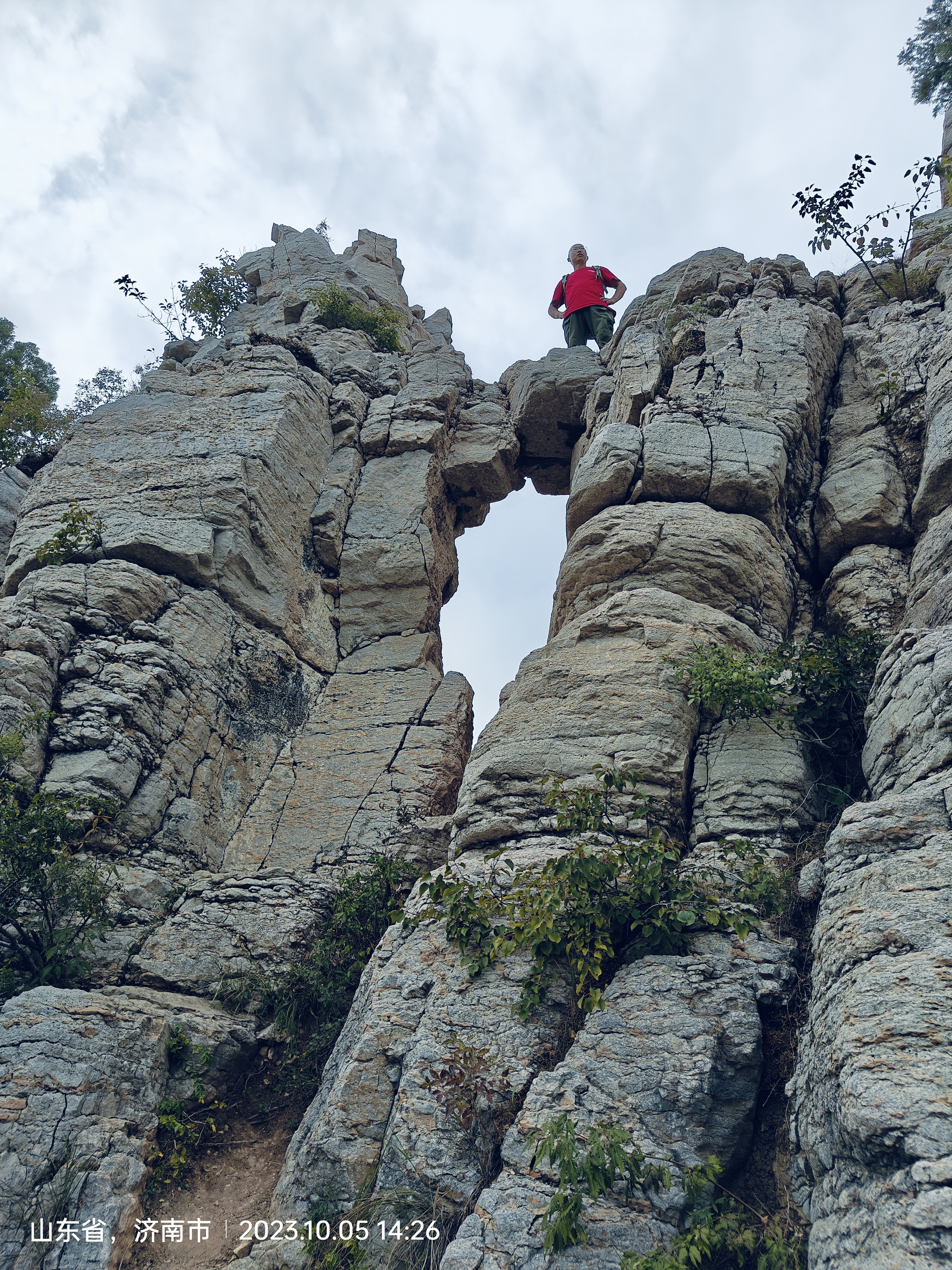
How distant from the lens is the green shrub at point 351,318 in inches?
654

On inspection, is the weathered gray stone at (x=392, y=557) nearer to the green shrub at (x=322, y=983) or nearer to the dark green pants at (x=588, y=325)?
the green shrub at (x=322, y=983)

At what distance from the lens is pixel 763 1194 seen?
557cm

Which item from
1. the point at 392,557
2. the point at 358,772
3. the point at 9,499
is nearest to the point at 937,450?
the point at 392,557

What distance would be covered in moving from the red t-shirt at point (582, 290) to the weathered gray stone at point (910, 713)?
36.8 feet

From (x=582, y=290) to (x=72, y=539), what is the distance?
10637mm

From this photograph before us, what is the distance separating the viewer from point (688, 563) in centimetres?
1012

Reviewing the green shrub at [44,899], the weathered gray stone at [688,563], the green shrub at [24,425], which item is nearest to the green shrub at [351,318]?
the green shrub at [24,425]

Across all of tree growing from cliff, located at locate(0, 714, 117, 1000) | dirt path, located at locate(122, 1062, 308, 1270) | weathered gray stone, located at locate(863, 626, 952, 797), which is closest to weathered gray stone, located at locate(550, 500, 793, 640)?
Result: weathered gray stone, located at locate(863, 626, 952, 797)

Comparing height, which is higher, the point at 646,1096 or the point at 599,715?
the point at 599,715

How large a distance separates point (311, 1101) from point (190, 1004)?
1.40 m

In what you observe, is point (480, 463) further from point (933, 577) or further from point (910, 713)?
point (910, 713)

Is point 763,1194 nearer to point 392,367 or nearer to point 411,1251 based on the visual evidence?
point 411,1251

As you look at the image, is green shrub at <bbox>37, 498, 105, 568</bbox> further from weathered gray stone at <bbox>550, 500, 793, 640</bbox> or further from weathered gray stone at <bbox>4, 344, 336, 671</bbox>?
weathered gray stone at <bbox>550, 500, 793, 640</bbox>

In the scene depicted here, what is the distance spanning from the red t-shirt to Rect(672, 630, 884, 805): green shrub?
1046cm
